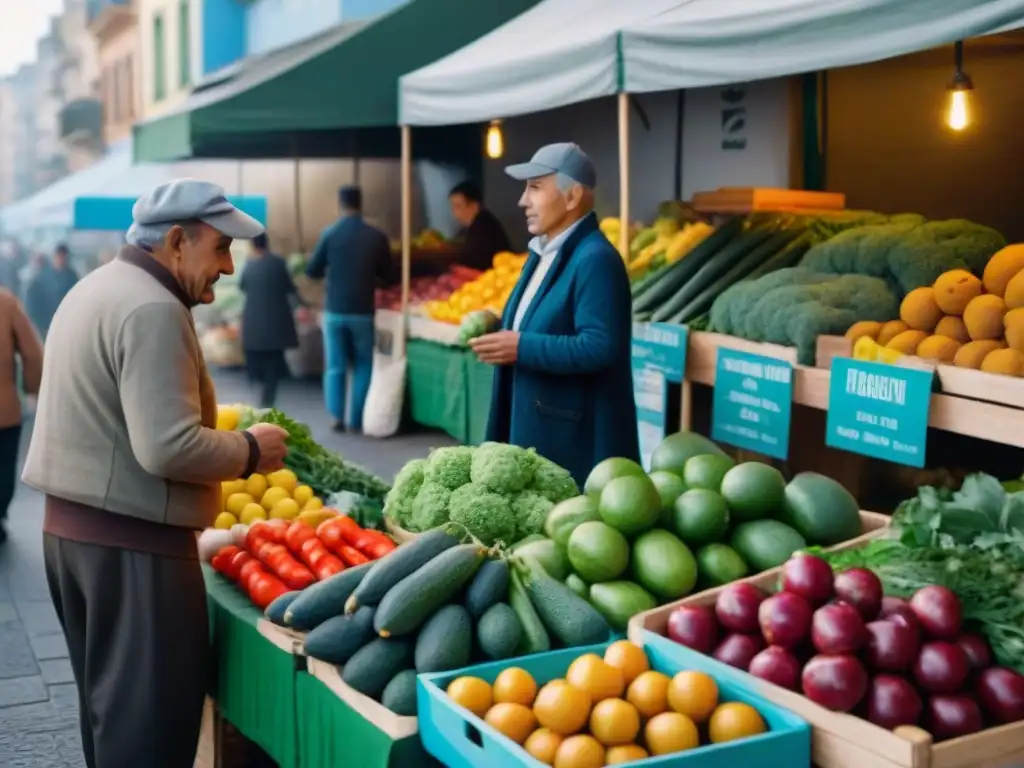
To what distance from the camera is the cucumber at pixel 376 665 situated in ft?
9.72

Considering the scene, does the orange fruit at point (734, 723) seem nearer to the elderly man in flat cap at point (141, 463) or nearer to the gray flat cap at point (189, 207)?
the elderly man in flat cap at point (141, 463)

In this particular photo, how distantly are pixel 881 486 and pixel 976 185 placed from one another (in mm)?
3464

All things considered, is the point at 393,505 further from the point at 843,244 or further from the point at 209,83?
the point at 209,83

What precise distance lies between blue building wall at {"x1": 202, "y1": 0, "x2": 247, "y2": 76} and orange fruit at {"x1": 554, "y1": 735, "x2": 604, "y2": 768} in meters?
22.3

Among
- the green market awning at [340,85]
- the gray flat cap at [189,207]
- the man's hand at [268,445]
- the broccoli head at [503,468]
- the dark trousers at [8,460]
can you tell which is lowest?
the dark trousers at [8,460]

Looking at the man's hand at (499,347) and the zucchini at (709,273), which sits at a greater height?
the zucchini at (709,273)

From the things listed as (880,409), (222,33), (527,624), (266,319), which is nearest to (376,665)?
(527,624)

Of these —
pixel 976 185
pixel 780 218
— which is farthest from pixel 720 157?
pixel 780 218

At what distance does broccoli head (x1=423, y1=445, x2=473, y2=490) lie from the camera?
383 centimetres

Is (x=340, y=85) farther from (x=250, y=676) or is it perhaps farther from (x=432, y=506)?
(x=250, y=676)

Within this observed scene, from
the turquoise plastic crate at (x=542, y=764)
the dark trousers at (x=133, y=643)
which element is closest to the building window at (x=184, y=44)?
the dark trousers at (x=133, y=643)

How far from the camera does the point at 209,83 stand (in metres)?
17.8

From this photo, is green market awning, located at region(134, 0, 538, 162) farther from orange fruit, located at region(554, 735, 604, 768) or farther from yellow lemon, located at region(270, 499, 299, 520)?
orange fruit, located at region(554, 735, 604, 768)

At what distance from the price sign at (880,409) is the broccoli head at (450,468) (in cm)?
214
